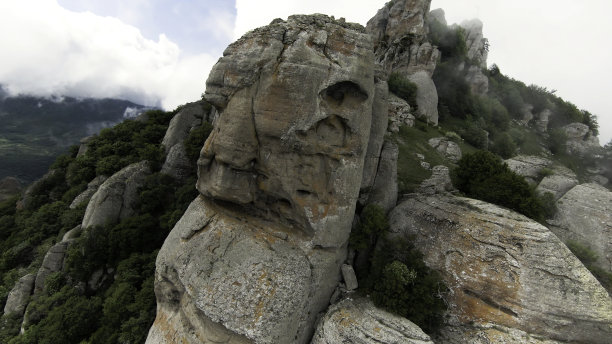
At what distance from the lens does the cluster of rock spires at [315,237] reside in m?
13.4

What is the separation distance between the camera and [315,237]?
15641 millimetres

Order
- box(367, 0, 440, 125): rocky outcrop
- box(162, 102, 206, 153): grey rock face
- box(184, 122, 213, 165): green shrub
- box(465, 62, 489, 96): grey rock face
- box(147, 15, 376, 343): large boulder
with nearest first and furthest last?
1. box(147, 15, 376, 343): large boulder
2. box(184, 122, 213, 165): green shrub
3. box(162, 102, 206, 153): grey rock face
4. box(367, 0, 440, 125): rocky outcrop
5. box(465, 62, 489, 96): grey rock face

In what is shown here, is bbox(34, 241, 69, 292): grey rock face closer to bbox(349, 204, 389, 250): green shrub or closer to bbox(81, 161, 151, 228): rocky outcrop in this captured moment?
bbox(81, 161, 151, 228): rocky outcrop

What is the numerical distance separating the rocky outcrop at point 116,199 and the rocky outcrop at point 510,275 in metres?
27.5

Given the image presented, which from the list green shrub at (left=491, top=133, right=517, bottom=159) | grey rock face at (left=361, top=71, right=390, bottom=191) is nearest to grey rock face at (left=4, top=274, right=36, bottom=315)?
grey rock face at (left=361, top=71, right=390, bottom=191)

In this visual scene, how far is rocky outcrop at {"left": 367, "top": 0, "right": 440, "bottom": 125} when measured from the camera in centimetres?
4203

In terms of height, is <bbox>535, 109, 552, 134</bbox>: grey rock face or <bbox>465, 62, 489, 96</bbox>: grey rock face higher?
<bbox>465, 62, 489, 96</bbox>: grey rock face

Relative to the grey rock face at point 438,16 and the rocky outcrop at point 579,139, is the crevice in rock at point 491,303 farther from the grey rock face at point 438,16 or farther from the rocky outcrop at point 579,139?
the grey rock face at point 438,16

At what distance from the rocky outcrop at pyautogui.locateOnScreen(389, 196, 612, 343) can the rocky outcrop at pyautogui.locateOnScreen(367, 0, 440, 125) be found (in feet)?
92.2

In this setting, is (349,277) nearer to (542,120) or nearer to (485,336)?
(485,336)

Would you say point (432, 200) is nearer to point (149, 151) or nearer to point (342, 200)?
point (342, 200)

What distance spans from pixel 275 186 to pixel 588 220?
24099 mm

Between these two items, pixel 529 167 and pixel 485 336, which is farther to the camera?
pixel 529 167

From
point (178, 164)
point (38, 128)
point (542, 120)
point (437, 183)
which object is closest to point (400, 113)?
point (437, 183)
